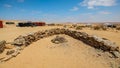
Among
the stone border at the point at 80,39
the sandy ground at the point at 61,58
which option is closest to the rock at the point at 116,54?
the stone border at the point at 80,39

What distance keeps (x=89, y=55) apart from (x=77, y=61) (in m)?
1.32

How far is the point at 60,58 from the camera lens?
931cm

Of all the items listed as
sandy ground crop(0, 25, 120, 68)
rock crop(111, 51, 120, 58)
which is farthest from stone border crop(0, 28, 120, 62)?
sandy ground crop(0, 25, 120, 68)

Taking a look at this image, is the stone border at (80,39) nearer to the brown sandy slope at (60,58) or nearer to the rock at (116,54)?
the rock at (116,54)

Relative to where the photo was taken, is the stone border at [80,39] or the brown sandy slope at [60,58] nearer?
the brown sandy slope at [60,58]

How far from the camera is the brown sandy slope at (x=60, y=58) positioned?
317 inches

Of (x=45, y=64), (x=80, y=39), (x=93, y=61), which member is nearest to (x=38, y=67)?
(x=45, y=64)

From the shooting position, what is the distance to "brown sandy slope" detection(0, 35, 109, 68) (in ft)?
26.4

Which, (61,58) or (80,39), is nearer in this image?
(61,58)

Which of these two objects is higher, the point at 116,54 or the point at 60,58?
the point at 116,54

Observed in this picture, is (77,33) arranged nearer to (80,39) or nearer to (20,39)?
(80,39)

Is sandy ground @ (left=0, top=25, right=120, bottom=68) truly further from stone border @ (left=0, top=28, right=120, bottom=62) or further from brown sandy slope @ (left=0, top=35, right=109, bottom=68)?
stone border @ (left=0, top=28, right=120, bottom=62)

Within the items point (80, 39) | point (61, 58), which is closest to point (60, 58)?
point (61, 58)

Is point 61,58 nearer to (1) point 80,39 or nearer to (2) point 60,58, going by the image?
(2) point 60,58
